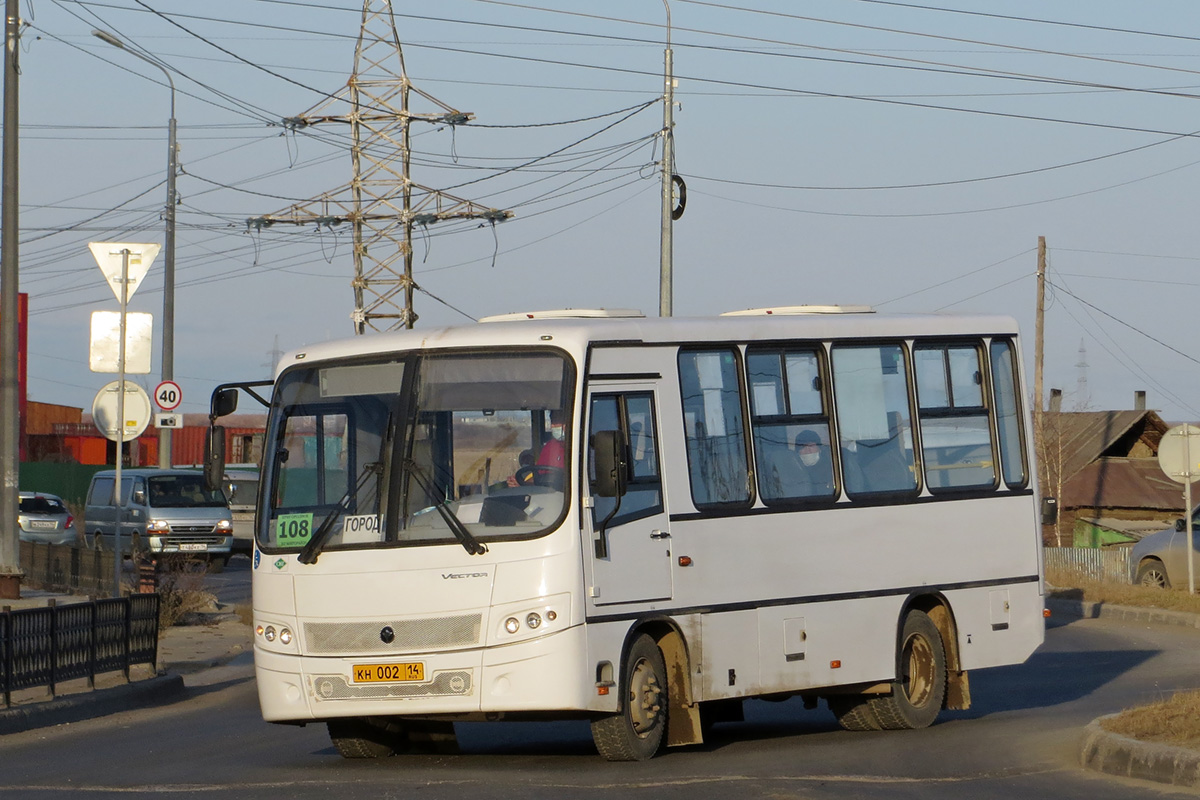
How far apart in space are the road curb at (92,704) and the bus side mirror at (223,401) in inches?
127

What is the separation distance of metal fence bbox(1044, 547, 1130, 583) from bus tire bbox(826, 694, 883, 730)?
22147 mm

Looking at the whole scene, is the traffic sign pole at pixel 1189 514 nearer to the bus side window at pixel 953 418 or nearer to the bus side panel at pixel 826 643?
the bus side window at pixel 953 418

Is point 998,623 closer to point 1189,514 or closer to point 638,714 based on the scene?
point 638,714

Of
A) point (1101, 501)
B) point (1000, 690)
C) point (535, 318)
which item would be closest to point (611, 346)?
point (535, 318)

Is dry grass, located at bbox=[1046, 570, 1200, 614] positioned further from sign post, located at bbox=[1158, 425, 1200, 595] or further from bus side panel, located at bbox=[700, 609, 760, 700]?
bus side panel, located at bbox=[700, 609, 760, 700]

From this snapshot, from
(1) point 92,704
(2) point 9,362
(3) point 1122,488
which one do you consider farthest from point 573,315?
(3) point 1122,488

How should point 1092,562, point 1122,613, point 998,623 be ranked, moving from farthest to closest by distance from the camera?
point 1092,562 → point 1122,613 → point 998,623

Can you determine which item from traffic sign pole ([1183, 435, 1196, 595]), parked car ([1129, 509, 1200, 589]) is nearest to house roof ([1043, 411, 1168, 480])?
parked car ([1129, 509, 1200, 589])

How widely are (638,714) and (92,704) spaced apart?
6028 mm

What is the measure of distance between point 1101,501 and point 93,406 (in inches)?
1513

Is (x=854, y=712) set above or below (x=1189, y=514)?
below

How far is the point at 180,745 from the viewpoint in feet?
40.1

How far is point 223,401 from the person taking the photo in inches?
475

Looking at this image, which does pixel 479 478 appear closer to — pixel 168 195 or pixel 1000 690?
pixel 1000 690
